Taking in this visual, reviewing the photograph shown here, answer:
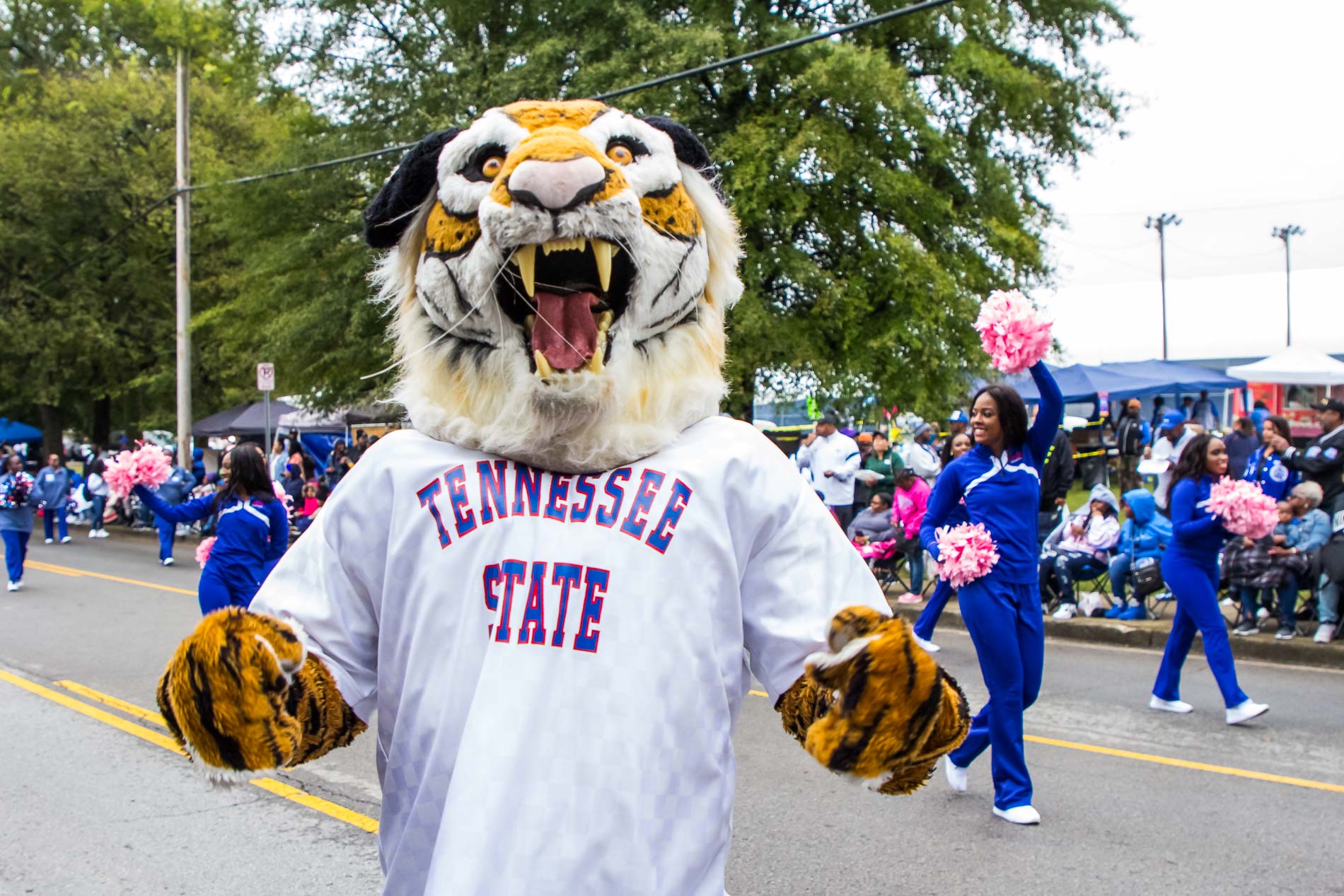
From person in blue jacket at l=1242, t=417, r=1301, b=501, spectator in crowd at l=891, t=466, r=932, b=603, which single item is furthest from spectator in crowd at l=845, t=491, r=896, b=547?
person in blue jacket at l=1242, t=417, r=1301, b=501

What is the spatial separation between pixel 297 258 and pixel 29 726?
1151 cm

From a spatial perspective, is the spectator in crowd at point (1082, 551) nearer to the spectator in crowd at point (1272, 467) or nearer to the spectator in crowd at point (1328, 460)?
the spectator in crowd at point (1272, 467)

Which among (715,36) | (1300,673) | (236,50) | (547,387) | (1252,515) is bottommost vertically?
(1300,673)

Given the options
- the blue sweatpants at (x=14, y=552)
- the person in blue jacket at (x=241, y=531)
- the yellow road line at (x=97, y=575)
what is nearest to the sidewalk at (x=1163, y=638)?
the person in blue jacket at (x=241, y=531)

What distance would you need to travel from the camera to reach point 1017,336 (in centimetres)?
470

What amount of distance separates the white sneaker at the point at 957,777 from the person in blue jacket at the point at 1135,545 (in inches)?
208

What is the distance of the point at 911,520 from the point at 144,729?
6.77m

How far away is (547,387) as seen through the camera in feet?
6.30

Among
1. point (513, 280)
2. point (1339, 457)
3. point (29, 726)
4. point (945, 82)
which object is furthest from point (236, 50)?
point (513, 280)

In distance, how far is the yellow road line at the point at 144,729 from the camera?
505cm

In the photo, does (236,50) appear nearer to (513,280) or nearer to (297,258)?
(297,258)

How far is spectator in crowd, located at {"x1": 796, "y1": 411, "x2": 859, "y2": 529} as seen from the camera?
1195 centimetres

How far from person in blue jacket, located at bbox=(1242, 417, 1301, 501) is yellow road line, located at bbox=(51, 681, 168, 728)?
7.89 m

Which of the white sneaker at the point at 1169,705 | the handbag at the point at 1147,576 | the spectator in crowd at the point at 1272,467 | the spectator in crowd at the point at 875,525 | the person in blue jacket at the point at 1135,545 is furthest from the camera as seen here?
the spectator in crowd at the point at 875,525
